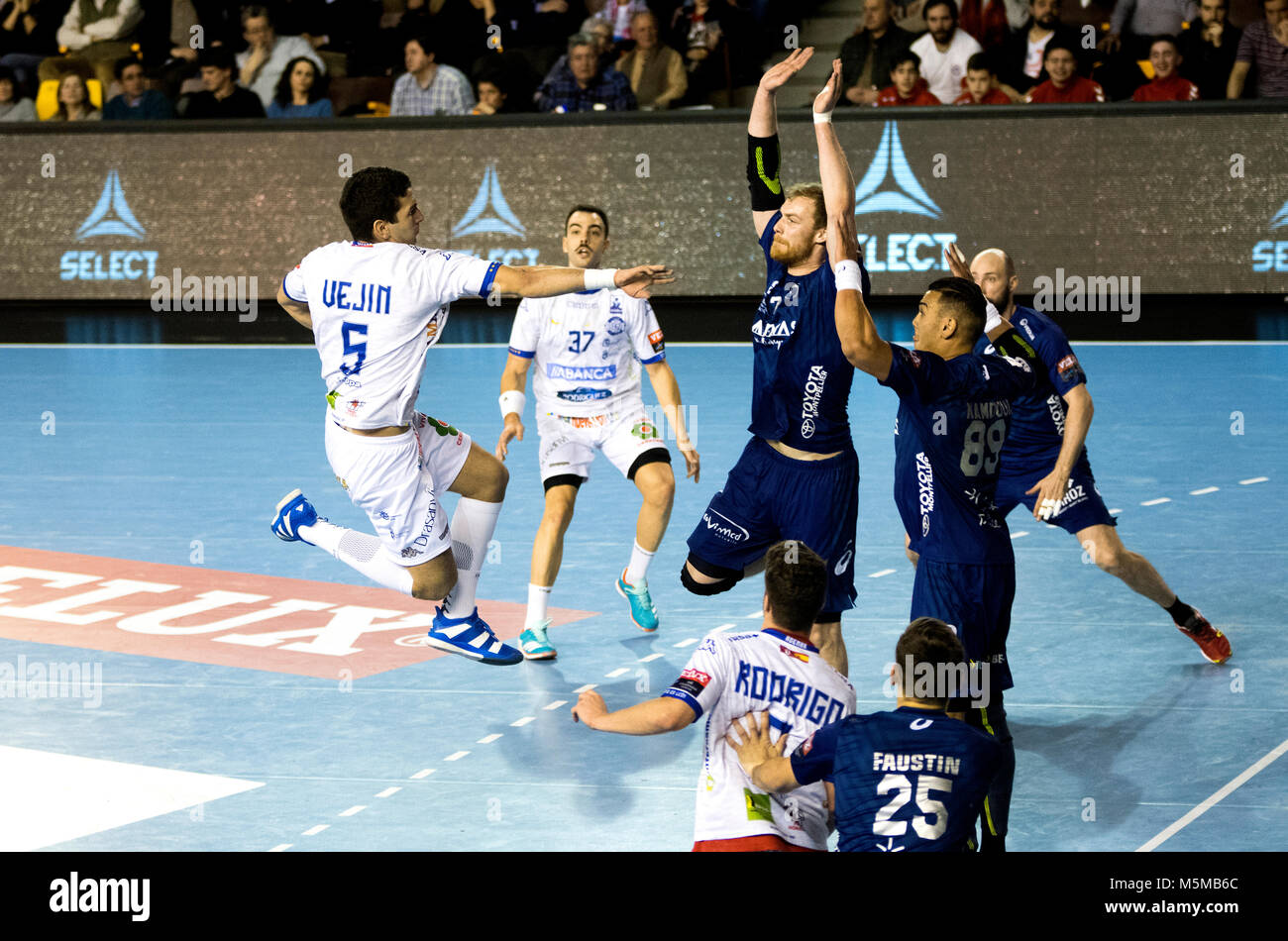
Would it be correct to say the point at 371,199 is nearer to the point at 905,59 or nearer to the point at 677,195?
the point at 677,195

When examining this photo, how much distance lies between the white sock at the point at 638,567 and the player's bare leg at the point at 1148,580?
2219mm

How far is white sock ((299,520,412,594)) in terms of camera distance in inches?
308

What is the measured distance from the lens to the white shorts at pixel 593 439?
8.80 m

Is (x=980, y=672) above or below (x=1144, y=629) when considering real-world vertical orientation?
above

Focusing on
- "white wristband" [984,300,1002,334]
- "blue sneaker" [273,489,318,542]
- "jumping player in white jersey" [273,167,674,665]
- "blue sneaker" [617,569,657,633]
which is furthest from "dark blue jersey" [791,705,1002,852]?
"blue sneaker" [273,489,318,542]

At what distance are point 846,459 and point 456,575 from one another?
6.46 ft

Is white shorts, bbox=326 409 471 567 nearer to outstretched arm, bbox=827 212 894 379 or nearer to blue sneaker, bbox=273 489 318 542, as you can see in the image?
blue sneaker, bbox=273 489 318 542

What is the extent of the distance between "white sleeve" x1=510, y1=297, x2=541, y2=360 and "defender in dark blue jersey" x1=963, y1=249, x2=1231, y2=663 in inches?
94.4

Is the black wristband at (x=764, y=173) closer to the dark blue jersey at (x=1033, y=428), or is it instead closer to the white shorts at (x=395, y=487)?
the dark blue jersey at (x=1033, y=428)

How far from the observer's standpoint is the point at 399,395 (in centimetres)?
739

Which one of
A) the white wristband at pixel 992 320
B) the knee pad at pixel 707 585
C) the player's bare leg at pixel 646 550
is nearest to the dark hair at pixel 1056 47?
the player's bare leg at pixel 646 550

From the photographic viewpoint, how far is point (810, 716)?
195 inches
